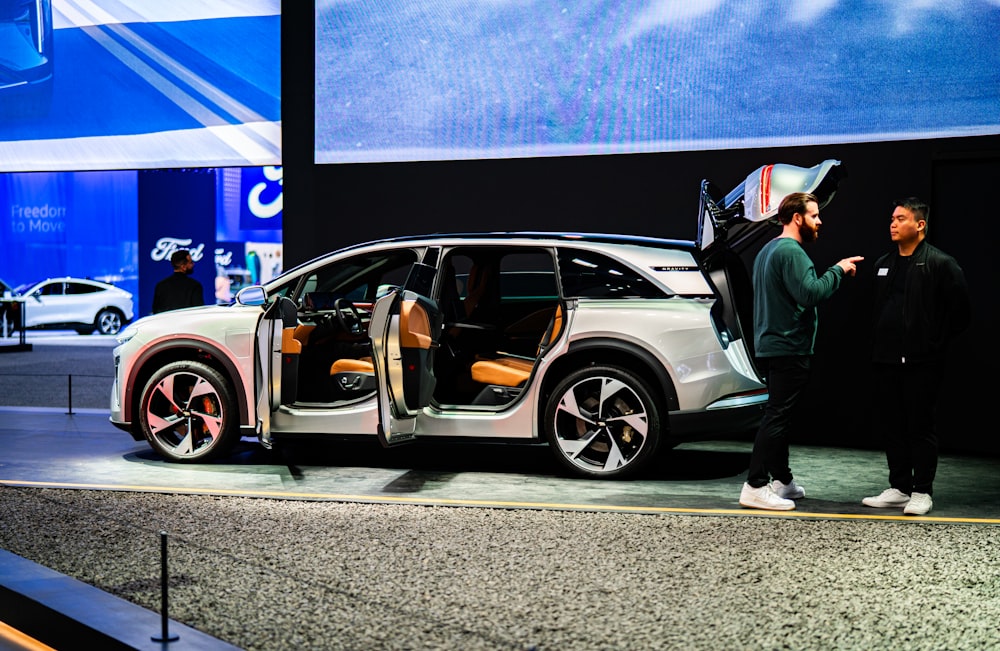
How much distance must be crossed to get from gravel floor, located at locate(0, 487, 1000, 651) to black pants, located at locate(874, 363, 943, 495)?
0.39 metres

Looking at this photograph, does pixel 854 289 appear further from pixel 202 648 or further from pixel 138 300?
pixel 138 300

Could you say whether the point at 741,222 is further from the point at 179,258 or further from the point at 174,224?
the point at 174,224

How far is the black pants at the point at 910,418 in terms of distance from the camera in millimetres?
5535

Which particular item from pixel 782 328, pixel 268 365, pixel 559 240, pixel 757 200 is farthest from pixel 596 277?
pixel 268 365

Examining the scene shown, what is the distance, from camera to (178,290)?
8703 mm

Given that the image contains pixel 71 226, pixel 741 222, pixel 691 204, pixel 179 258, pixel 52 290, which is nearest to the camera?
pixel 741 222

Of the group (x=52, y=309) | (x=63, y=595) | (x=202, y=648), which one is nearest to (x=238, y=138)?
(x=63, y=595)

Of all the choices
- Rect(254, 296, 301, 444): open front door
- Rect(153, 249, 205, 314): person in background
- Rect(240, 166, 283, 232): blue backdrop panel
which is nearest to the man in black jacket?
Rect(254, 296, 301, 444): open front door

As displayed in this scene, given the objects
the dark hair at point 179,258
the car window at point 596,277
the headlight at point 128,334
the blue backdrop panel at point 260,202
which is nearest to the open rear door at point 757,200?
the car window at point 596,277

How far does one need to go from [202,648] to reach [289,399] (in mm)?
3591

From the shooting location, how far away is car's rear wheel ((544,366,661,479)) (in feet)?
20.8

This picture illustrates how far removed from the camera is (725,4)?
8.24m

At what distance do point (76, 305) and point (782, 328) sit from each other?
700 inches

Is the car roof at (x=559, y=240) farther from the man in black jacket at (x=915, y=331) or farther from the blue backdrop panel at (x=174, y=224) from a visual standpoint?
the blue backdrop panel at (x=174, y=224)
